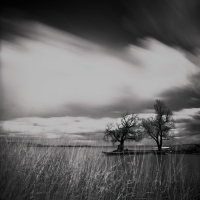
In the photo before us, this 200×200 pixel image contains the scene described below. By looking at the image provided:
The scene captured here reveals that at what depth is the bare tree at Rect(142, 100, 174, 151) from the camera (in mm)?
24188

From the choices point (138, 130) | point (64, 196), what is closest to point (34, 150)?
point (64, 196)

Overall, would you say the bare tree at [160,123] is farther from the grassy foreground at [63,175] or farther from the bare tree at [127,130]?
the grassy foreground at [63,175]

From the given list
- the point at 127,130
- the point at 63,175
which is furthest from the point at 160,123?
the point at 63,175

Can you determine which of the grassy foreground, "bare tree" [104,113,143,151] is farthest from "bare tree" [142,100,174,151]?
the grassy foreground

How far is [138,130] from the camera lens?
28609mm

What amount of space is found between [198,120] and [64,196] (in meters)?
7.85

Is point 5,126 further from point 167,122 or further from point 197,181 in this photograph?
point 167,122

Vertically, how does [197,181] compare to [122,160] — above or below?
below

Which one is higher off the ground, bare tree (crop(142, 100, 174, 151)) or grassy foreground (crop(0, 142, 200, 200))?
bare tree (crop(142, 100, 174, 151))

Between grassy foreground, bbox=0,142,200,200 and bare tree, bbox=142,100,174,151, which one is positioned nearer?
grassy foreground, bbox=0,142,200,200

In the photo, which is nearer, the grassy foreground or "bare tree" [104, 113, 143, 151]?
the grassy foreground

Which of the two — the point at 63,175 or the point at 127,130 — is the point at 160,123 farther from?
the point at 63,175

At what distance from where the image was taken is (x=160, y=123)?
25.0 meters

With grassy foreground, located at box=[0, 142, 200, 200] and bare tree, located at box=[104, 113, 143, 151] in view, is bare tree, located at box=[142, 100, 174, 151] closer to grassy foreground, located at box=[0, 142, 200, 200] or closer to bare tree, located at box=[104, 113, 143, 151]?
bare tree, located at box=[104, 113, 143, 151]
